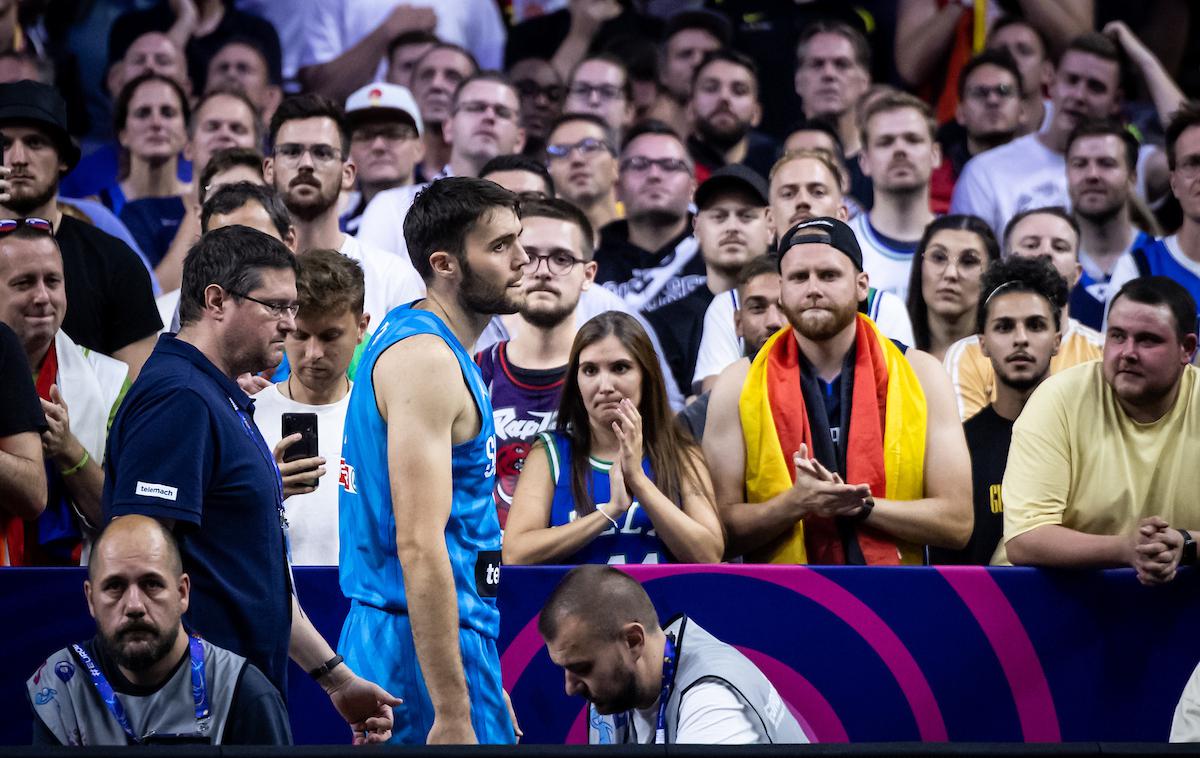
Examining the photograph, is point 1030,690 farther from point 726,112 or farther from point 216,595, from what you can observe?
point 726,112

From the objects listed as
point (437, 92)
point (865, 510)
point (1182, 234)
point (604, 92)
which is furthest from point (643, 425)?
point (437, 92)

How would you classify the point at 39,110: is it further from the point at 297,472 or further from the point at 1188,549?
the point at 1188,549

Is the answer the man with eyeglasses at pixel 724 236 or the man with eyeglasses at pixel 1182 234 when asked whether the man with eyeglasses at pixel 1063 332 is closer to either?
the man with eyeglasses at pixel 1182 234

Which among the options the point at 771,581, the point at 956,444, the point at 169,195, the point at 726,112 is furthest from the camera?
the point at 726,112

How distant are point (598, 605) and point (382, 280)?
2911 millimetres

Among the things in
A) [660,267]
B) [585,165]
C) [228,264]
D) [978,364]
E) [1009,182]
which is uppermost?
[585,165]

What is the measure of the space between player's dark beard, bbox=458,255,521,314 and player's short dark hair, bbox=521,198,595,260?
7.99 ft

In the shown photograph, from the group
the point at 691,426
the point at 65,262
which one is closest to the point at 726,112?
the point at 691,426

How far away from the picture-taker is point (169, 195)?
25.8 feet

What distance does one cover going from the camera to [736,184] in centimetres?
704

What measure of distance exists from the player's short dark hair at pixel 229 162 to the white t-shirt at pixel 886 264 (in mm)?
2835

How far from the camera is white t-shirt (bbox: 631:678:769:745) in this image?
3750mm

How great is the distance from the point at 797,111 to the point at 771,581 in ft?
17.9

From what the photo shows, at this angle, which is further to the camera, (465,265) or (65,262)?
(65,262)
